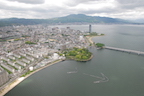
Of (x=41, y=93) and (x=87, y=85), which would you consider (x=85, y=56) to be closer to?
(x=87, y=85)

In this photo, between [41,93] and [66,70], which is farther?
[66,70]

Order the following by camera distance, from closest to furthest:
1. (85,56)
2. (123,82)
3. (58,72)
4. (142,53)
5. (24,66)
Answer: (123,82) < (58,72) < (24,66) < (85,56) < (142,53)

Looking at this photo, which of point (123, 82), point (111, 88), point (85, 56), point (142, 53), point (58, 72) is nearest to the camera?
point (111, 88)

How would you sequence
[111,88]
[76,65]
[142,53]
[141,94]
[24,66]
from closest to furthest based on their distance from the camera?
[141,94]
[111,88]
[24,66]
[76,65]
[142,53]

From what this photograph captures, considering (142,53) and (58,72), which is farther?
(142,53)

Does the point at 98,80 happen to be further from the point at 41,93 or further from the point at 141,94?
the point at 41,93

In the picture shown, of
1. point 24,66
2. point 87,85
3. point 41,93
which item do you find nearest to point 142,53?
point 87,85

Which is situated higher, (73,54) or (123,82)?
(73,54)

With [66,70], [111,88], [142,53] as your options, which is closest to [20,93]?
[66,70]

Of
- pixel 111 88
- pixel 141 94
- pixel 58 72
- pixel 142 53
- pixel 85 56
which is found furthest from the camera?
pixel 142 53
